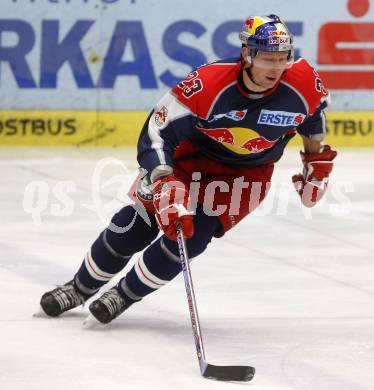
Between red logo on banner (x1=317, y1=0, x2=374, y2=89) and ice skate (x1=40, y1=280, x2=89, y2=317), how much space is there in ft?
15.6

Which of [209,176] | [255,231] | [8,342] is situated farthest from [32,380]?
[255,231]

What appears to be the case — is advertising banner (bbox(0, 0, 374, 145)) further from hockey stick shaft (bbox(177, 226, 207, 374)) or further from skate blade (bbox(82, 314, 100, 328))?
hockey stick shaft (bbox(177, 226, 207, 374))

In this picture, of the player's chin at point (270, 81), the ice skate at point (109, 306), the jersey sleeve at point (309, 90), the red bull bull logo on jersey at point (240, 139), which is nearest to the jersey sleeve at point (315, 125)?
the jersey sleeve at point (309, 90)

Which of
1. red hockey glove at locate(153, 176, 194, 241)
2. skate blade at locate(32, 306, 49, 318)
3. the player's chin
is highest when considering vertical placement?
the player's chin

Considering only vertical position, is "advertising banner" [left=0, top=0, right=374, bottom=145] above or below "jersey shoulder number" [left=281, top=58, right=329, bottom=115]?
below

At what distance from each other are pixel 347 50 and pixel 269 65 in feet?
16.5

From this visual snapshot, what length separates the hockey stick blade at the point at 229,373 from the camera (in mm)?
3791

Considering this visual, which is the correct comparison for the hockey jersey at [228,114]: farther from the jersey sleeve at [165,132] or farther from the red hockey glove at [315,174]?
the red hockey glove at [315,174]

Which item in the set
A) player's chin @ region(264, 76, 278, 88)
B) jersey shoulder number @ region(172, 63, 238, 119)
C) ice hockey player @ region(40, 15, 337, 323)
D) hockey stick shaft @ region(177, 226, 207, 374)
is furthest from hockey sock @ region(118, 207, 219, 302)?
player's chin @ region(264, 76, 278, 88)

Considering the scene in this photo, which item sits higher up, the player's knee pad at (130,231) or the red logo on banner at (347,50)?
the player's knee pad at (130,231)

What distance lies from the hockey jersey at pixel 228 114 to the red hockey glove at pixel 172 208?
0.10 metres

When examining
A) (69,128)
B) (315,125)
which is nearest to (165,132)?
(315,125)

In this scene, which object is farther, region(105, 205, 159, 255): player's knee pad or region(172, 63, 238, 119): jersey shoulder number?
region(105, 205, 159, 255): player's knee pad

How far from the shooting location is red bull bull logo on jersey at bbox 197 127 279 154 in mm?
4328
